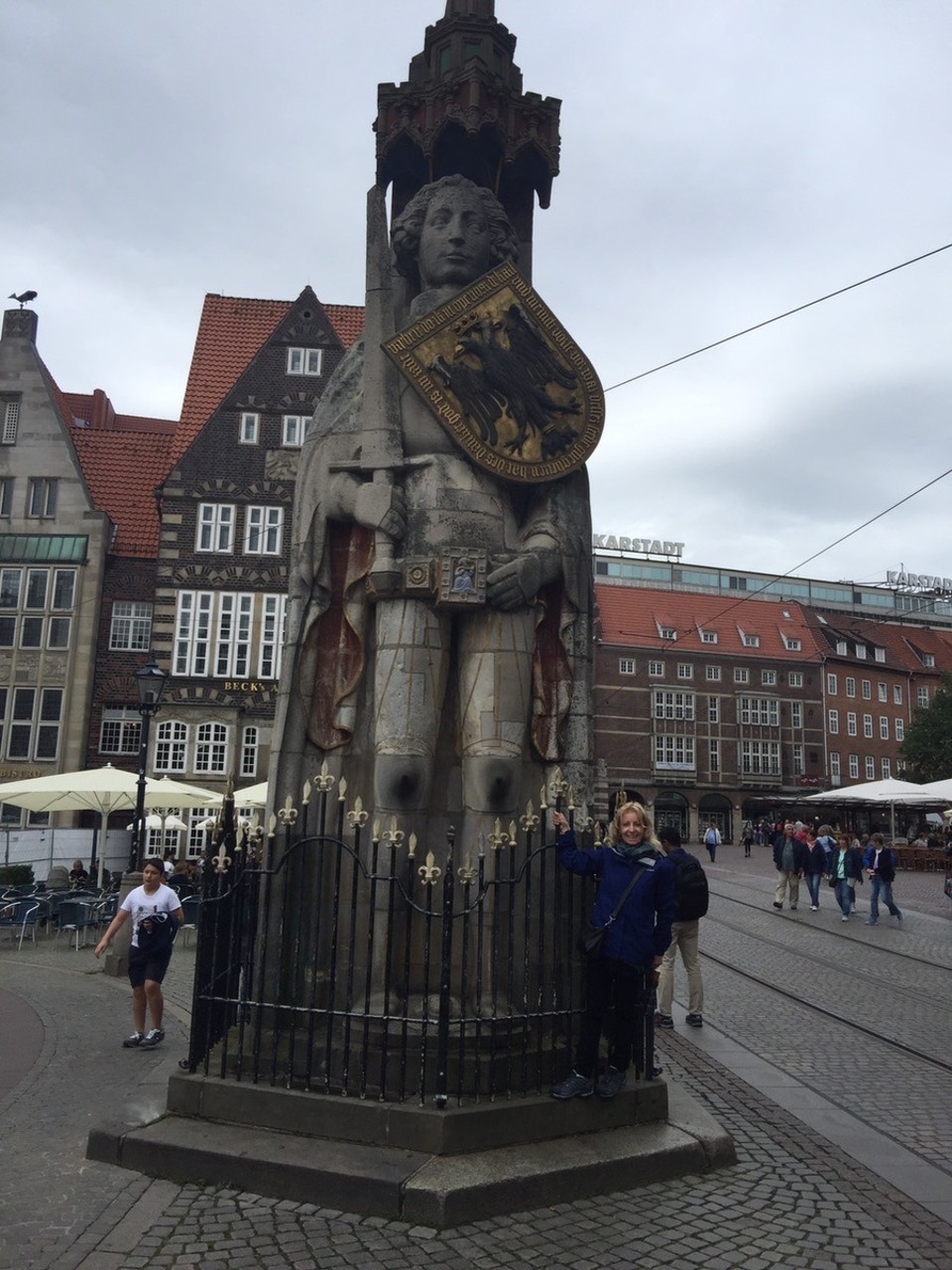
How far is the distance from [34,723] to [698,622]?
151 feet

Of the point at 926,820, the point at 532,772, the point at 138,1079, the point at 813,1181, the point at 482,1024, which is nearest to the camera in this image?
the point at 813,1181

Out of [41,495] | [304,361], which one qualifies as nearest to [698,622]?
[304,361]

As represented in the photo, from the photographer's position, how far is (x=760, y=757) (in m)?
67.8

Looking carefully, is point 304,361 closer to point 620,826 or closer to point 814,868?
point 814,868

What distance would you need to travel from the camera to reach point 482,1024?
5.91 m

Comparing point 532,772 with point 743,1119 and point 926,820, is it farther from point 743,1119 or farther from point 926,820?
point 926,820

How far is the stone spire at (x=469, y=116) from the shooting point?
7887mm

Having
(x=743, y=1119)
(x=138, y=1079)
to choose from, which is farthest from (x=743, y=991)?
(x=138, y=1079)

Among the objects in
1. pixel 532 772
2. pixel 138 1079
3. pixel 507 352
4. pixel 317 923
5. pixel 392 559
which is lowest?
pixel 138 1079

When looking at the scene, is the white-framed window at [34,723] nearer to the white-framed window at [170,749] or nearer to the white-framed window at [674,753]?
the white-framed window at [170,749]

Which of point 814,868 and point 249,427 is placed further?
point 249,427

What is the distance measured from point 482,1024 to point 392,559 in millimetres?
2940

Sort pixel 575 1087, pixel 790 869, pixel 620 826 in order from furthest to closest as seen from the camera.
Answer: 1. pixel 790 869
2. pixel 620 826
3. pixel 575 1087

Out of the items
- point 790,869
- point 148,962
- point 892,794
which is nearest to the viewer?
point 148,962
